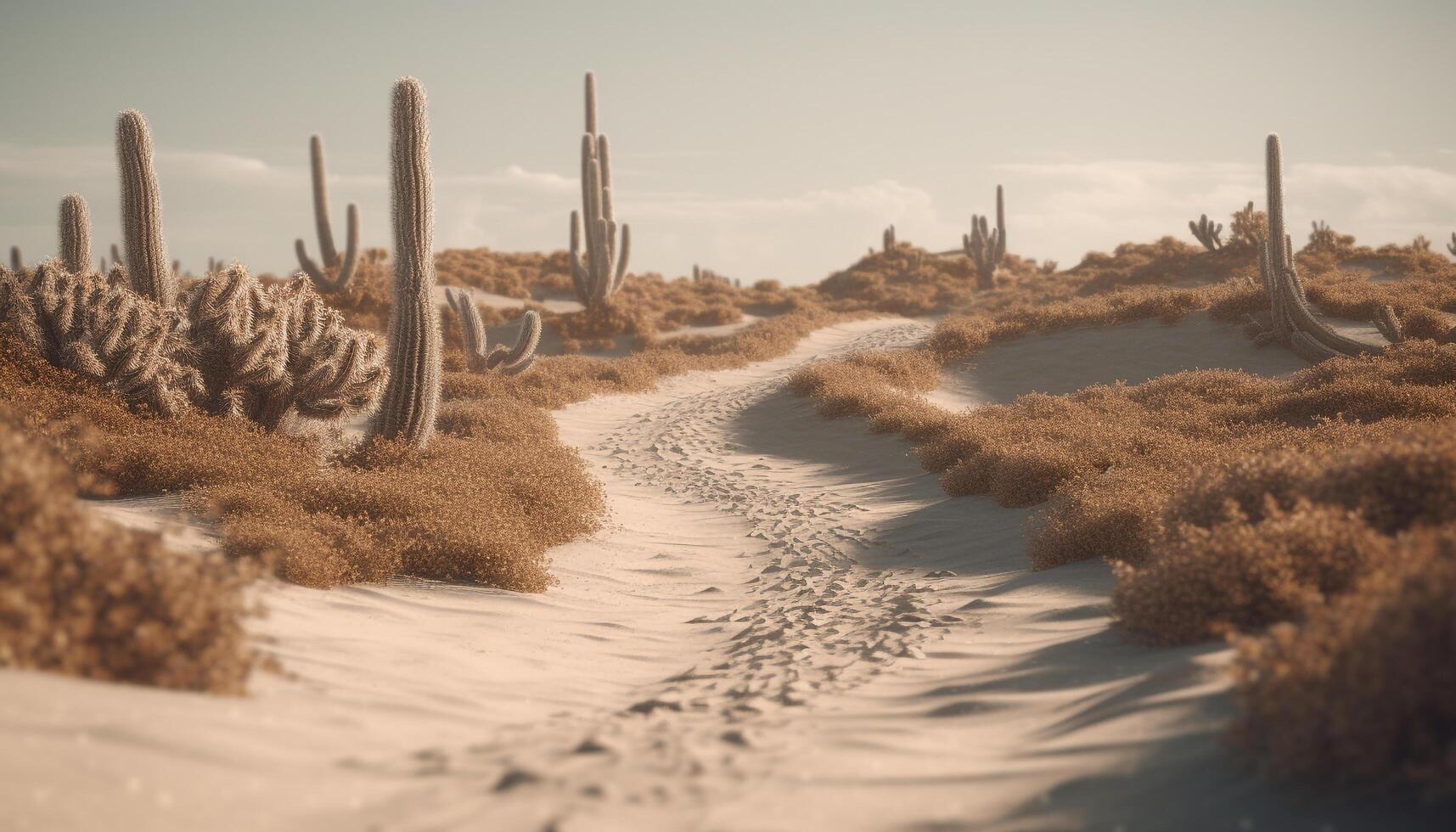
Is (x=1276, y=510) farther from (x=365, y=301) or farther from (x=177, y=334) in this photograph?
(x=365, y=301)

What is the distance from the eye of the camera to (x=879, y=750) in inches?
151

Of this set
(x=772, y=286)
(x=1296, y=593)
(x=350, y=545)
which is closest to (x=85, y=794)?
(x=350, y=545)

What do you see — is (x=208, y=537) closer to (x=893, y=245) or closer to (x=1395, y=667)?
(x=1395, y=667)

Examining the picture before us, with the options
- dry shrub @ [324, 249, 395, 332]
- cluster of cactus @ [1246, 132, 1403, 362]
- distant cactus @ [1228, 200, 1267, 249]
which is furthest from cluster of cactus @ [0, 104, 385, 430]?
distant cactus @ [1228, 200, 1267, 249]

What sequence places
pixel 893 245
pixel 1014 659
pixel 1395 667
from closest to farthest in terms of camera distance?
pixel 1395 667 → pixel 1014 659 → pixel 893 245

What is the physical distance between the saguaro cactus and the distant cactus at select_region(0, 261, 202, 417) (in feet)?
5.03

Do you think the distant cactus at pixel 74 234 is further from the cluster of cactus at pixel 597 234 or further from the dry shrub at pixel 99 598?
the cluster of cactus at pixel 597 234

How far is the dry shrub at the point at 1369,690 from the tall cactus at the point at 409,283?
8.07m

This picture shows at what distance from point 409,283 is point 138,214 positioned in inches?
144

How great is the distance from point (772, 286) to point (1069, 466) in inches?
1252

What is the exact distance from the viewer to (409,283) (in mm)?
9445

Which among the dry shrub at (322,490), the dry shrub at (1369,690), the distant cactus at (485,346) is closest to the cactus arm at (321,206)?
the distant cactus at (485,346)

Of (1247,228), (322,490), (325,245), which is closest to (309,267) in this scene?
(325,245)

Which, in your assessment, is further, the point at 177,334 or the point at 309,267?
the point at 309,267
